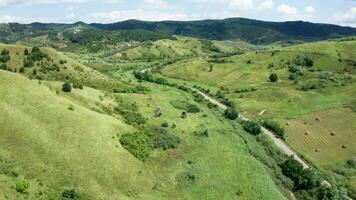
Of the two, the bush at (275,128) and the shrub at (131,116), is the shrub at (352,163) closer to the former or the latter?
the bush at (275,128)

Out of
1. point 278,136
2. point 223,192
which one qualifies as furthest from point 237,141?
point 223,192

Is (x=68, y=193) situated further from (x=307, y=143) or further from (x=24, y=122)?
(x=307, y=143)

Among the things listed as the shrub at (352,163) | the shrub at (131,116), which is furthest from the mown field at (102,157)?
the shrub at (352,163)

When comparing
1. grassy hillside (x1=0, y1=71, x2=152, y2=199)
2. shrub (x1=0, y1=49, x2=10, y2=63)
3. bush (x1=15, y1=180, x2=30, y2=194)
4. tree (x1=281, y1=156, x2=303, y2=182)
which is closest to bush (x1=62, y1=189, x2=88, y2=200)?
Answer: grassy hillside (x1=0, y1=71, x2=152, y2=199)

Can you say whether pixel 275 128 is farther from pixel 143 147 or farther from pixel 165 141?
pixel 143 147

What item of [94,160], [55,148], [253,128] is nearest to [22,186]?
[55,148]
